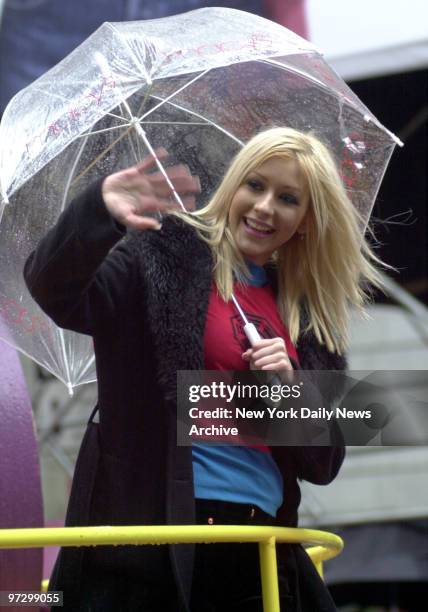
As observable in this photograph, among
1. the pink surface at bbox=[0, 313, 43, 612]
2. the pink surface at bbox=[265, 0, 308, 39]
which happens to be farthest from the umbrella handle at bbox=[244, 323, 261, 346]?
the pink surface at bbox=[265, 0, 308, 39]

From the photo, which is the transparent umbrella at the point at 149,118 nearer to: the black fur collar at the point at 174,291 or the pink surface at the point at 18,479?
the pink surface at the point at 18,479

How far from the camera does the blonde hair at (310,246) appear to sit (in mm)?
2602

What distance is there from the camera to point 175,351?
238cm

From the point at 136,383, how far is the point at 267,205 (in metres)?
0.47

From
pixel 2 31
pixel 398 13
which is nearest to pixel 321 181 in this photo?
pixel 398 13

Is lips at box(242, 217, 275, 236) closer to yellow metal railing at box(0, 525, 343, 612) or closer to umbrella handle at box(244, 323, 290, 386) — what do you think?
umbrella handle at box(244, 323, 290, 386)

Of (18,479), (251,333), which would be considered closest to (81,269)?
(251,333)

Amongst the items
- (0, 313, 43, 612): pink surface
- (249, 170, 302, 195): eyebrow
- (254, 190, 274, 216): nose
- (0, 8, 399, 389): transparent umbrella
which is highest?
(0, 8, 399, 389): transparent umbrella

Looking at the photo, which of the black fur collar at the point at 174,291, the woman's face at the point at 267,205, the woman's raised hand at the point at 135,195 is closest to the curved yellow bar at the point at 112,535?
the black fur collar at the point at 174,291

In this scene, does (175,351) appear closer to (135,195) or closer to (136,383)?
(136,383)

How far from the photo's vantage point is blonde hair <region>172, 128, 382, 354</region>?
2.60 metres

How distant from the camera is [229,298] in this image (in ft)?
8.29

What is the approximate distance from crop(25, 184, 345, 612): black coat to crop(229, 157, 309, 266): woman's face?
165mm

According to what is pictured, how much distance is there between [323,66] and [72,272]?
1094 mm
